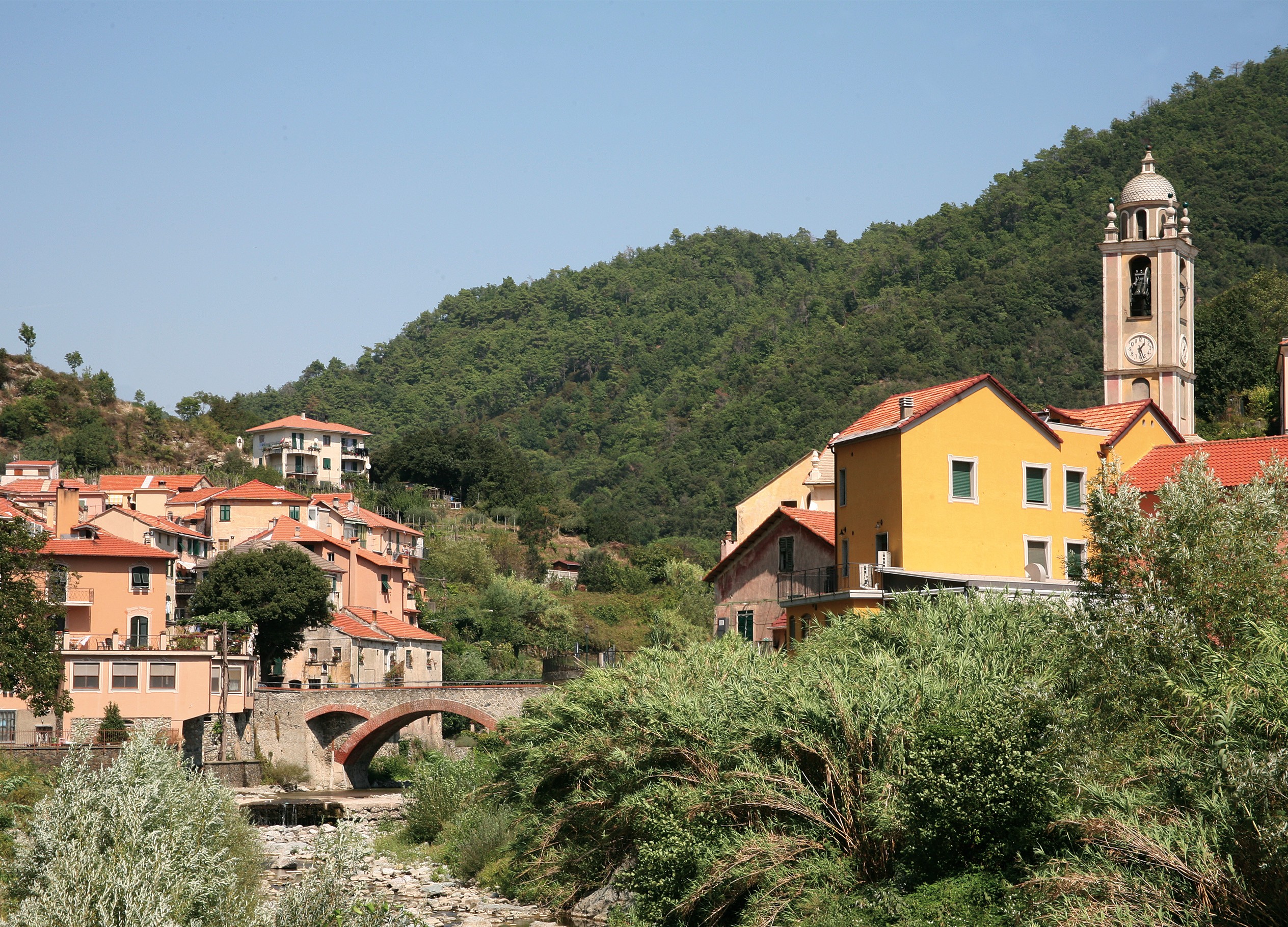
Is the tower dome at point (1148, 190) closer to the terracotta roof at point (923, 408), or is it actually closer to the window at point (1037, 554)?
the terracotta roof at point (923, 408)

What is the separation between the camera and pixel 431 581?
263 ft

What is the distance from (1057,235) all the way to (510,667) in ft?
194

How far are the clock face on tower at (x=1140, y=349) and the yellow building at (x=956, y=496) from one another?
36.8 ft

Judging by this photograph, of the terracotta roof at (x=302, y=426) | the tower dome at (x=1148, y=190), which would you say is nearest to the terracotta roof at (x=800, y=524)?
the tower dome at (x=1148, y=190)

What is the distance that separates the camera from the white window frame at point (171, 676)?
45.8 metres

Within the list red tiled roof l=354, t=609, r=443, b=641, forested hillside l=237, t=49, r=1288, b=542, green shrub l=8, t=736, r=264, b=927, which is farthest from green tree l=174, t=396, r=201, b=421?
green shrub l=8, t=736, r=264, b=927

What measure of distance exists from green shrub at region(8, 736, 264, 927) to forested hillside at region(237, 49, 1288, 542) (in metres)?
46.3

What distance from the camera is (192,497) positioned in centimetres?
7125

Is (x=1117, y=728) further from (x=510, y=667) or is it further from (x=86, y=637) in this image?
(x=510, y=667)

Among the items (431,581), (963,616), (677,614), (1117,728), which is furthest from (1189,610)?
(431,581)

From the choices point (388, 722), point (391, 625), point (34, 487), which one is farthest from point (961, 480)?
point (34, 487)

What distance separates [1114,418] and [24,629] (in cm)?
3052

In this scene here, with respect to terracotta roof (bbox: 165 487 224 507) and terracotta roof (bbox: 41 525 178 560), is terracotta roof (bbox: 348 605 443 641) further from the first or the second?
terracotta roof (bbox: 41 525 178 560)

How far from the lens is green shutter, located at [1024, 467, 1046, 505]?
31812 mm
